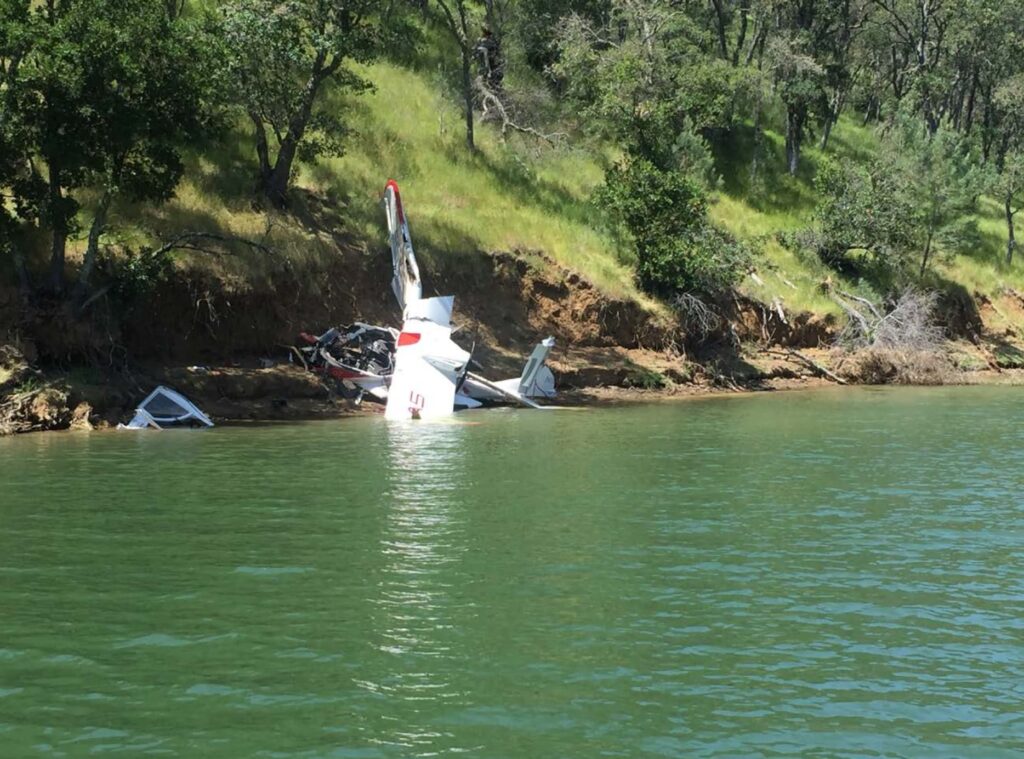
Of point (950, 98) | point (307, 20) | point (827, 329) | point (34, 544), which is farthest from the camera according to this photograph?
point (950, 98)

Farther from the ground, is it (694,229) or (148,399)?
(694,229)

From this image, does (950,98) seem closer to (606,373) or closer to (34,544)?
(606,373)

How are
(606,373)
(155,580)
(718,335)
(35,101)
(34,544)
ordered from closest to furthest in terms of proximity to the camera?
(155,580) → (34,544) → (35,101) → (606,373) → (718,335)

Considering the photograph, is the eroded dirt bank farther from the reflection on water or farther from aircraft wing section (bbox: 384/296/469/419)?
the reflection on water

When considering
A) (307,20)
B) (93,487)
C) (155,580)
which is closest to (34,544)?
(155,580)

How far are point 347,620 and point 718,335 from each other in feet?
104

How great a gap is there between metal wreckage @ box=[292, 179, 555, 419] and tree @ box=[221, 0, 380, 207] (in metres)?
3.29

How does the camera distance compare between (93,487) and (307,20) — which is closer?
(93,487)

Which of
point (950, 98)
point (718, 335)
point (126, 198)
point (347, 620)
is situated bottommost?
point (347, 620)

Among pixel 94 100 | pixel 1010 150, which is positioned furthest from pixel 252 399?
pixel 1010 150

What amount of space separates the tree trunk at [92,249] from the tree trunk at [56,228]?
19.8 inches

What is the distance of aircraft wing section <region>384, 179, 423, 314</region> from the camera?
104 feet

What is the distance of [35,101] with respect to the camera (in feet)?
80.8

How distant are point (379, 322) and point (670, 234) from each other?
12589 mm
